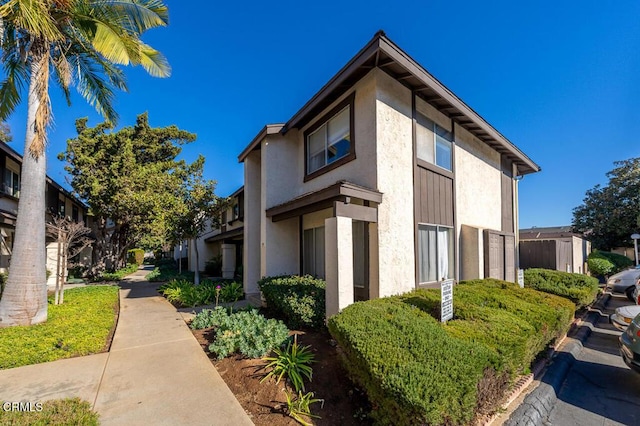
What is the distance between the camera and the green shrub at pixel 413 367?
298cm

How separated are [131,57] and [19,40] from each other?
9.00 ft

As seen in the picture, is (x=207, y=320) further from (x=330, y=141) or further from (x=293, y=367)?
(x=330, y=141)

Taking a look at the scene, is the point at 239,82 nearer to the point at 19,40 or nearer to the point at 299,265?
the point at 19,40

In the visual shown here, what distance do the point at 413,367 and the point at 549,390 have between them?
309 cm

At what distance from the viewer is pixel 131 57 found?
29.7 feet

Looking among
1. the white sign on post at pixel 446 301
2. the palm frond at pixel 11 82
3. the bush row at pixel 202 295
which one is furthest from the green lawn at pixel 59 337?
the palm frond at pixel 11 82

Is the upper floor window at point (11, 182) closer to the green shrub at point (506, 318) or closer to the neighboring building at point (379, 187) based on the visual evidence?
the neighboring building at point (379, 187)

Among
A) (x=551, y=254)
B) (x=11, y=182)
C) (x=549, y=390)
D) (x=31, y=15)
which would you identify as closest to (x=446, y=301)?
(x=549, y=390)

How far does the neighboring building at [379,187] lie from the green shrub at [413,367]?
162 centimetres

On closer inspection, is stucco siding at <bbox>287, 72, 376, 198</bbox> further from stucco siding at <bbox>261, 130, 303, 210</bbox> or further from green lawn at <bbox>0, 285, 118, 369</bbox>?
green lawn at <bbox>0, 285, 118, 369</bbox>

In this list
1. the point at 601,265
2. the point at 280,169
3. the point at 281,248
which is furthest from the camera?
the point at 601,265

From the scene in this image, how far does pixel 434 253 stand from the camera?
28.6 ft

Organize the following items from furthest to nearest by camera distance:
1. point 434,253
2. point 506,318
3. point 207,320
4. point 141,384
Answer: point 434,253
point 207,320
point 506,318
point 141,384

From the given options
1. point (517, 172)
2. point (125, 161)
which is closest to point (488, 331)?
point (517, 172)
